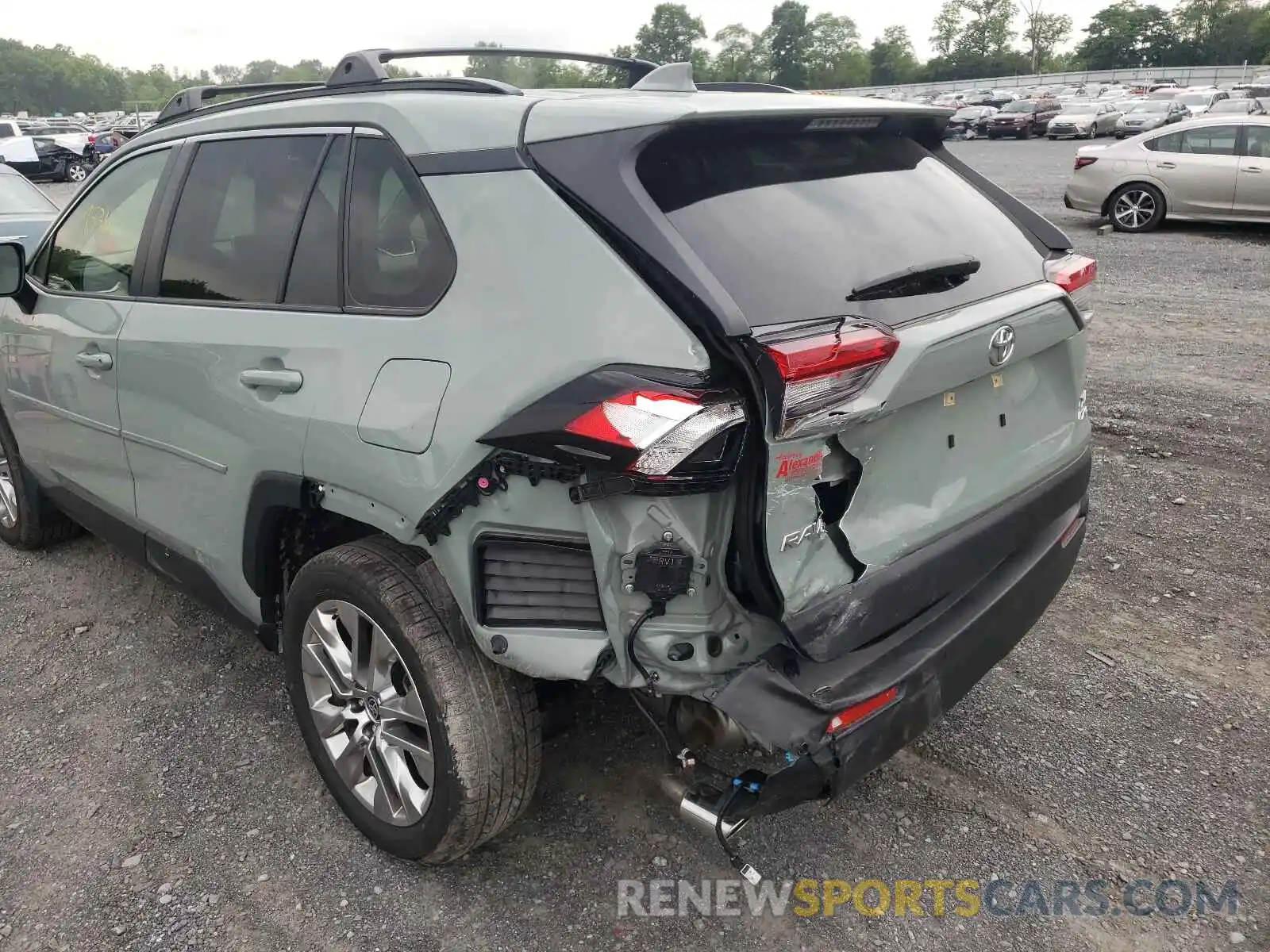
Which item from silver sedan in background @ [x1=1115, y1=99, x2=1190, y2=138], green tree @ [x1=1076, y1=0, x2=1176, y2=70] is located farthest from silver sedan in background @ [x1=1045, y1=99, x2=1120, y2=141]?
green tree @ [x1=1076, y1=0, x2=1176, y2=70]

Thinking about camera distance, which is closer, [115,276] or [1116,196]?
[115,276]

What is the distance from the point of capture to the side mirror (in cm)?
347

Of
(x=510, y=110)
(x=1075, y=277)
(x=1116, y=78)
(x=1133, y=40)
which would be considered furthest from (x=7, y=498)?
(x=1133, y=40)

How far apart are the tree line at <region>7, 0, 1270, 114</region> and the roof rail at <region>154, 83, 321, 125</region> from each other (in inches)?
3267

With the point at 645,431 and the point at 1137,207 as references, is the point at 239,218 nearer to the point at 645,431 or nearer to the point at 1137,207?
the point at 645,431

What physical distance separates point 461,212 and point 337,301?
481 millimetres

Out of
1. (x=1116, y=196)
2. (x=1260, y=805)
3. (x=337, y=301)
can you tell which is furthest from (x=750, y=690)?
(x=1116, y=196)

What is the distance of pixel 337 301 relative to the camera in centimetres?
245

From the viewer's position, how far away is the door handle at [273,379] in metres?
2.45

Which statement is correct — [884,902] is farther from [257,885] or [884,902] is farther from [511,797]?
[257,885]

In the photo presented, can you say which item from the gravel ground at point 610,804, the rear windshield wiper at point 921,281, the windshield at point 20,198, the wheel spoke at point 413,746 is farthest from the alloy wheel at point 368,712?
the windshield at point 20,198

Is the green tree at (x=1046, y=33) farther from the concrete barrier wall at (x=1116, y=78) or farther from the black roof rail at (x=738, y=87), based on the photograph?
the black roof rail at (x=738, y=87)

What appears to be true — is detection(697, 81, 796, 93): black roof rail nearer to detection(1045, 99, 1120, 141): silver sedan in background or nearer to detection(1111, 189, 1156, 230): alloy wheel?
detection(1111, 189, 1156, 230): alloy wheel

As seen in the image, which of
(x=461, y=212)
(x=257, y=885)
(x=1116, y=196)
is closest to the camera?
(x=461, y=212)
